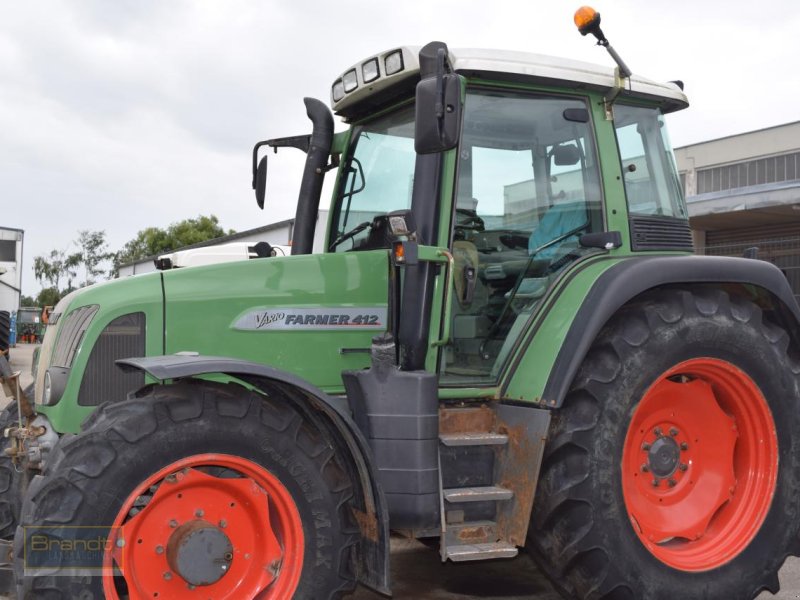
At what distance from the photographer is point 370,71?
4.36 meters

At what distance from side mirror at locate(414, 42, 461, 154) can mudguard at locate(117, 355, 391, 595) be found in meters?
A: 1.11

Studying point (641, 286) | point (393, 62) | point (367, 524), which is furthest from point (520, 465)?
point (393, 62)

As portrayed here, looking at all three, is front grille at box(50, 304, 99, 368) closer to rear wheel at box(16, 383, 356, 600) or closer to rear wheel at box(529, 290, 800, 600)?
rear wheel at box(16, 383, 356, 600)

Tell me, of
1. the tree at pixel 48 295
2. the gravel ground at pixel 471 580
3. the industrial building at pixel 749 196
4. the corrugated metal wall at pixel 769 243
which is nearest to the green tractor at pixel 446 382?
the gravel ground at pixel 471 580

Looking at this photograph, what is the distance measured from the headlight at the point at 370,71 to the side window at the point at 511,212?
47 centimetres

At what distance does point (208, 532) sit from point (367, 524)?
67 centimetres

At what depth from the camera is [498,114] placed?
4.36m

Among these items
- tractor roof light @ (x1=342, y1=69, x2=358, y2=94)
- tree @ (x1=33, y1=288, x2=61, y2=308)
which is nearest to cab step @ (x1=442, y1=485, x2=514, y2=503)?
tractor roof light @ (x1=342, y1=69, x2=358, y2=94)

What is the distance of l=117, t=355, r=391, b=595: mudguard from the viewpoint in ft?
11.4

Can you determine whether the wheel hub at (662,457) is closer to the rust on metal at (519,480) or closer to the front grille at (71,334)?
the rust on metal at (519,480)

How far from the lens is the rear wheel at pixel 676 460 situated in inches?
156

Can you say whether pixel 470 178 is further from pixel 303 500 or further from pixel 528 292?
pixel 303 500

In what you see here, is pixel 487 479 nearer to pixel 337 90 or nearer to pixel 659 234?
pixel 659 234


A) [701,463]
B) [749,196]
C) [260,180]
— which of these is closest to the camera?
[701,463]
